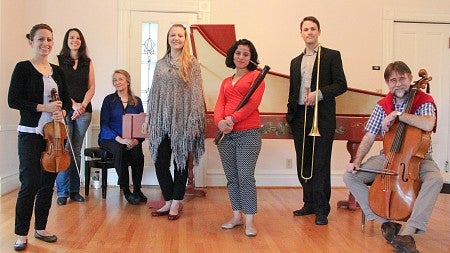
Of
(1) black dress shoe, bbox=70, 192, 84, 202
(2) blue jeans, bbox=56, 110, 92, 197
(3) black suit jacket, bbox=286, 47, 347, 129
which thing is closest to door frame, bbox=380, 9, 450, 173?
(3) black suit jacket, bbox=286, 47, 347, 129

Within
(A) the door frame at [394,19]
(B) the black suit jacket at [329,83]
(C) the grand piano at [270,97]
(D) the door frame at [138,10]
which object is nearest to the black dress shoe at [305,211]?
(C) the grand piano at [270,97]

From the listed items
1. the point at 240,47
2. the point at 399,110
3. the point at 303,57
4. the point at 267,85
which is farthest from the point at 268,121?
the point at 399,110

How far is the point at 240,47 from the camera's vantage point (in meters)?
2.82

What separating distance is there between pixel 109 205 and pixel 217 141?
1395 mm

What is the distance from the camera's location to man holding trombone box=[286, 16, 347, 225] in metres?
3.17

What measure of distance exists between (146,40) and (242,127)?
7.99ft

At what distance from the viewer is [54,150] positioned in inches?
95.4

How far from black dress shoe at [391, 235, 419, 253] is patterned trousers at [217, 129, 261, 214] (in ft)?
2.81

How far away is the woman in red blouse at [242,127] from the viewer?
2770 mm

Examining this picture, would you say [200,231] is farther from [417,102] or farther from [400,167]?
[417,102]

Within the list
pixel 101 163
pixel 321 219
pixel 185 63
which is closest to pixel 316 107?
pixel 321 219

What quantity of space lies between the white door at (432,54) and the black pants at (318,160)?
2.32 meters

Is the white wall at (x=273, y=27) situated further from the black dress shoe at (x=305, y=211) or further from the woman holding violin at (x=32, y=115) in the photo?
the woman holding violin at (x=32, y=115)

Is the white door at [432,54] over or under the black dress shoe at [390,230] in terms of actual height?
over
